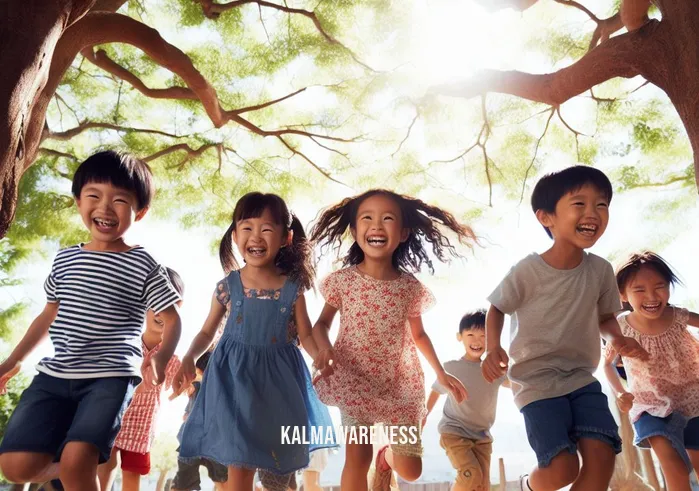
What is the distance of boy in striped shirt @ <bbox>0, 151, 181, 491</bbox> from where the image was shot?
237 centimetres

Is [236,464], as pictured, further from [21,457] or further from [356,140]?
[356,140]

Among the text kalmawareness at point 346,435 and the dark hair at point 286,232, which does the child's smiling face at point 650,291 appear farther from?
the dark hair at point 286,232

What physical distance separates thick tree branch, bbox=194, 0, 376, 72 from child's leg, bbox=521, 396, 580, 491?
403 centimetres

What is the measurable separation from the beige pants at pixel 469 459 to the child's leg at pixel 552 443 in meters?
1.26

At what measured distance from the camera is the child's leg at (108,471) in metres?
3.32

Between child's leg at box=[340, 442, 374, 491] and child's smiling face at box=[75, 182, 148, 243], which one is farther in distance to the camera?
child's leg at box=[340, 442, 374, 491]

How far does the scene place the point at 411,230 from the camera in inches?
134

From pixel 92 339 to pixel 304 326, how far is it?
0.86 metres

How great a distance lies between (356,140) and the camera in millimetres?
6066

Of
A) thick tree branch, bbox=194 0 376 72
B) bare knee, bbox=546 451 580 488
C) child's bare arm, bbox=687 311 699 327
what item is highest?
thick tree branch, bbox=194 0 376 72

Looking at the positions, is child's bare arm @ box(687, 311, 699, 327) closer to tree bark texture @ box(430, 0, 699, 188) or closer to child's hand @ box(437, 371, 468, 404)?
tree bark texture @ box(430, 0, 699, 188)

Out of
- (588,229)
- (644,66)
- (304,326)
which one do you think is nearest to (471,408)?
(304,326)

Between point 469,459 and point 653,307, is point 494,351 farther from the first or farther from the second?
point 469,459

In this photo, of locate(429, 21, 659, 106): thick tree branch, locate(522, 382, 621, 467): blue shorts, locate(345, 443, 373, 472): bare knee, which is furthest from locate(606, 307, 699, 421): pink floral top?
locate(345, 443, 373, 472): bare knee
